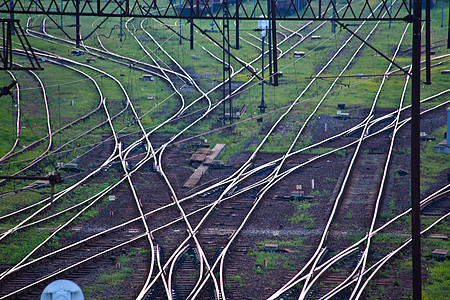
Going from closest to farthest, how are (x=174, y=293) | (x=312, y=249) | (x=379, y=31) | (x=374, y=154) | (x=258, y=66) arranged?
(x=174, y=293) < (x=312, y=249) < (x=374, y=154) < (x=258, y=66) < (x=379, y=31)

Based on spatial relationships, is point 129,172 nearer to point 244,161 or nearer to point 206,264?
point 244,161

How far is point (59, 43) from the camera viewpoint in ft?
131

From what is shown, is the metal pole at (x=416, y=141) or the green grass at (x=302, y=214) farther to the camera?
the green grass at (x=302, y=214)

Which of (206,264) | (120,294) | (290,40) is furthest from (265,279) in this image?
(290,40)

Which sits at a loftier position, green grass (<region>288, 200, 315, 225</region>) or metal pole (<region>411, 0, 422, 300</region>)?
metal pole (<region>411, 0, 422, 300</region>)

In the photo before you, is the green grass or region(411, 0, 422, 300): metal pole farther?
the green grass

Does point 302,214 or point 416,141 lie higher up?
point 416,141

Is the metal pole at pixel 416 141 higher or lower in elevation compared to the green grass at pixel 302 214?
higher

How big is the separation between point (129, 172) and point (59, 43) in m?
22.4

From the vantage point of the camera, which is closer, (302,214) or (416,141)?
(416,141)

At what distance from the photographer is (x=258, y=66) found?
112 ft

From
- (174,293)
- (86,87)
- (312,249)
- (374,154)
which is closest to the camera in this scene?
(174,293)

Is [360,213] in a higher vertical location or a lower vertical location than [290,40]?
lower

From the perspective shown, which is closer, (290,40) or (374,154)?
(374,154)
